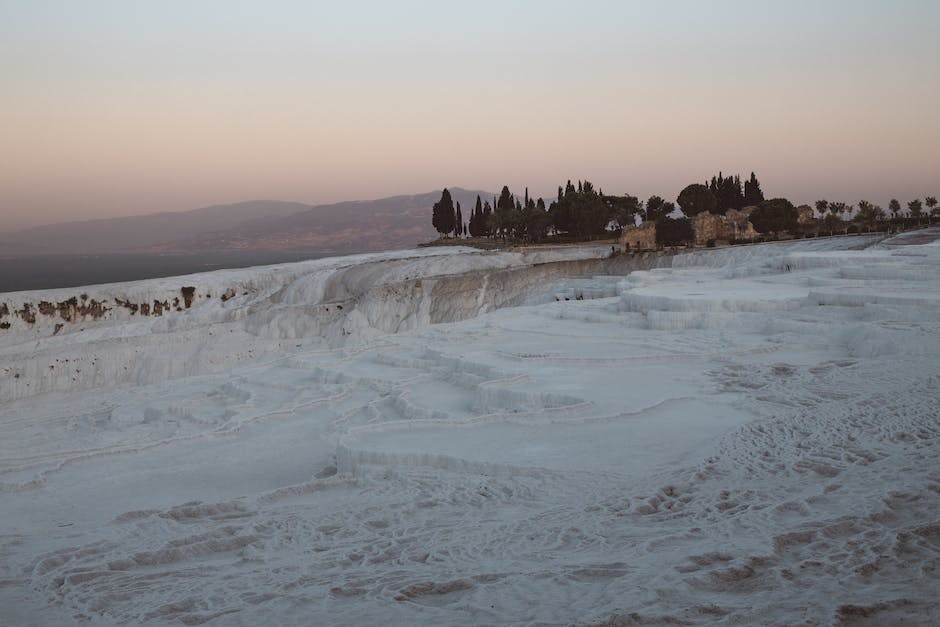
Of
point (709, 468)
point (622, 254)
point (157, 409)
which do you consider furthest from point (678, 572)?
point (622, 254)

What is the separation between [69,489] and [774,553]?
882cm

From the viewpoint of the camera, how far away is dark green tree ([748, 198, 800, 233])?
5459 cm

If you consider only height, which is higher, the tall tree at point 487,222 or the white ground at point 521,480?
the tall tree at point 487,222

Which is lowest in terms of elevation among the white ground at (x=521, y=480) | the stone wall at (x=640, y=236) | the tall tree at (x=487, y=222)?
the white ground at (x=521, y=480)

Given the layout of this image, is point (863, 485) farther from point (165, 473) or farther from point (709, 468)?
point (165, 473)

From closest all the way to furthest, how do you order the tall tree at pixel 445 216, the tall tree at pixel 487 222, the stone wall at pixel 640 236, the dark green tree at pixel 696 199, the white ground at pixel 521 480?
the white ground at pixel 521 480, the stone wall at pixel 640 236, the dark green tree at pixel 696 199, the tall tree at pixel 487 222, the tall tree at pixel 445 216

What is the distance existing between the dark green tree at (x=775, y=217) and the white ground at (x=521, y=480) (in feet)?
119

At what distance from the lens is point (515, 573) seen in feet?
20.6

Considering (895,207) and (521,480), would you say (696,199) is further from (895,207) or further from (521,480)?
(521,480)

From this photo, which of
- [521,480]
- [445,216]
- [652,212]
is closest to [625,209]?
[652,212]

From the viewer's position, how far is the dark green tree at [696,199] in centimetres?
6216

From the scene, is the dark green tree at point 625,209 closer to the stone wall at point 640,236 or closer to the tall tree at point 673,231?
the tall tree at point 673,231

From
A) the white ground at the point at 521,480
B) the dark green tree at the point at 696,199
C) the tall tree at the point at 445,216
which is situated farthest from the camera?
the tall tree at the point at 445,216

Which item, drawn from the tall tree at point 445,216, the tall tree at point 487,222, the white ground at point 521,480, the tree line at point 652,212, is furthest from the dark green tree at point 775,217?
the white ground at point 521,480
